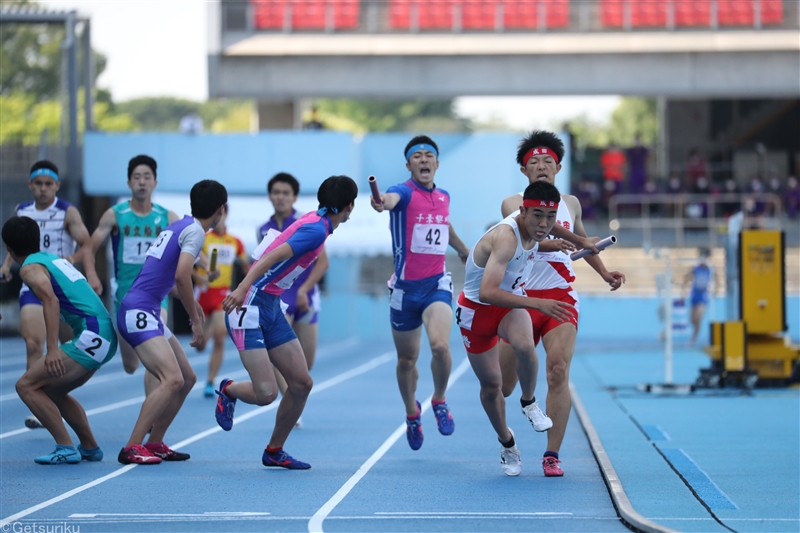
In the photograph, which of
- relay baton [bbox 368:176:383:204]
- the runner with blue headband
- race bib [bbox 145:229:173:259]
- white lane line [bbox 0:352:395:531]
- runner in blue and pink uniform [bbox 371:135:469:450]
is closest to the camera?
white lane line [bbox 0:352:395:531]

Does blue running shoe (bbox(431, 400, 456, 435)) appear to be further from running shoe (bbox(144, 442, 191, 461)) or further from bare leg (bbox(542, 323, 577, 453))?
running shoe (bbox(144, 442, 191, 461))

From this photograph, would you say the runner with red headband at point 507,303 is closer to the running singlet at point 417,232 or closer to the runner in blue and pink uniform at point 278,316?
the runner in blue and pink uniform at point 278,316

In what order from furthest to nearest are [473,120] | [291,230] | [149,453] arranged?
[473,120] < [149,453] < [291,230]

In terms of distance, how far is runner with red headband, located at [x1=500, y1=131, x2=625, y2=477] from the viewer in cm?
760

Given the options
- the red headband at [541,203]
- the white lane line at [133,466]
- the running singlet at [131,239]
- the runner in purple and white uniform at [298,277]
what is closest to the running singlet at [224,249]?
the white lane line at [133,466]

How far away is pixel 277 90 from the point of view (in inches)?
1240

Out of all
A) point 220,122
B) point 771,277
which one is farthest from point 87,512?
point 220,122

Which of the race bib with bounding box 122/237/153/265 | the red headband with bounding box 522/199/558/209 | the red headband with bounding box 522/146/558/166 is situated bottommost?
the race bib with bounding box 122/237/153/265

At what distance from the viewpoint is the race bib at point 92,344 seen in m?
7.98

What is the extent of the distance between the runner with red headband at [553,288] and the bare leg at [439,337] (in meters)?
0.54

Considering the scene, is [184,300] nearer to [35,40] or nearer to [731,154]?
[731,154]

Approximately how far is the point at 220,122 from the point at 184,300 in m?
107

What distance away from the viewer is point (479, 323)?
24.9ft

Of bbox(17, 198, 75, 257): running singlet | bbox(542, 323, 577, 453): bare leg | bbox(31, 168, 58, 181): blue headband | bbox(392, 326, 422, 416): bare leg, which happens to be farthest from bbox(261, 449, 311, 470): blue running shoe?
bbox(31, 168, 58, 181): blue headband
